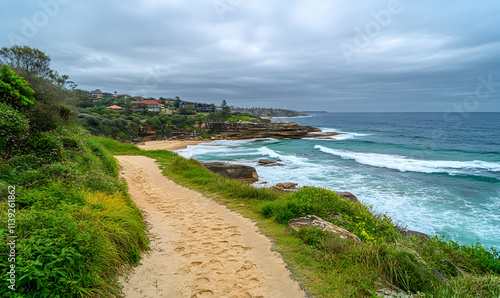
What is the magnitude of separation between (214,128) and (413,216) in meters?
46.1

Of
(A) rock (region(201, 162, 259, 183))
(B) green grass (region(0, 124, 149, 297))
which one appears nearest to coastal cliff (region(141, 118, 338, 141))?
(A) rock (region(201, 162, 259, 183))

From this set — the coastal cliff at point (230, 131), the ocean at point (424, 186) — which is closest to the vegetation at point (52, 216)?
the ocean at point (424, 186)

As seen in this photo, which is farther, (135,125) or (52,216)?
(135,125)

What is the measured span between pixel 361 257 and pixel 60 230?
4.62 m

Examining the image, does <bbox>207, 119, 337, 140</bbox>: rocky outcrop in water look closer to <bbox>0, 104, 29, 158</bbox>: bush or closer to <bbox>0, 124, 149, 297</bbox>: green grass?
<bbox>0, 104, 29, 158</bbox>: bush

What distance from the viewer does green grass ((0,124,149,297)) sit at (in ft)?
8.85

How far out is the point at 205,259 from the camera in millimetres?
4543

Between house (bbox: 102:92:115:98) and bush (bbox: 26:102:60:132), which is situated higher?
house (bbox: 102:92:115:98)

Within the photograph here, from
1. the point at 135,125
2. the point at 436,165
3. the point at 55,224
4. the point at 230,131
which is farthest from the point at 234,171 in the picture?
the point at 230,131

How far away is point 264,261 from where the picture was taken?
4.55m

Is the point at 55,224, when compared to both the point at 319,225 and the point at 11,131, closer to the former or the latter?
the point at 11,131

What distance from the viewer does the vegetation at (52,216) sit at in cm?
272

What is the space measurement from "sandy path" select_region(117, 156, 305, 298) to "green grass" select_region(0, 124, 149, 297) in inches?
17.4

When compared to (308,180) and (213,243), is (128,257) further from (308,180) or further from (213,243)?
(308,180)
